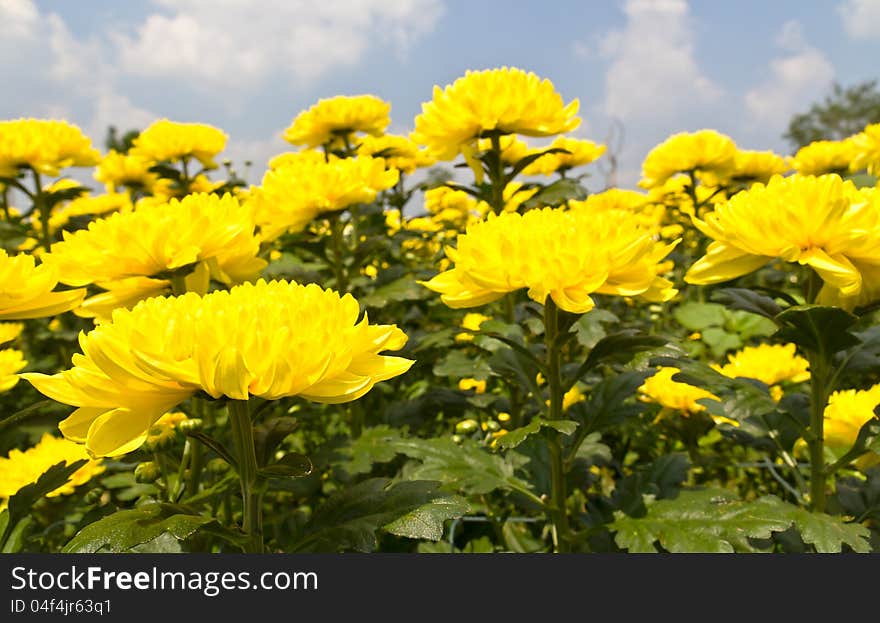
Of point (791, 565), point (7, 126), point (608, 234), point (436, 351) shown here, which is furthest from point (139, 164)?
point (791, 565)

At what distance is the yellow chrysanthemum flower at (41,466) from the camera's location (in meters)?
2.10

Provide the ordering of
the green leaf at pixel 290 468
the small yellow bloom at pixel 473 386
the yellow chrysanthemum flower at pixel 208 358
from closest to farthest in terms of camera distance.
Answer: the yellow chrysanthemum flower at pixel 208 358 < the green leaf at pixel 290 468 < the small yellow bloom at pixel 473 386

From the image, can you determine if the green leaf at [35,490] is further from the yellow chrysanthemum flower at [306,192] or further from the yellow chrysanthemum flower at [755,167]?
the yellow chrysanthemum flower at [755,167]

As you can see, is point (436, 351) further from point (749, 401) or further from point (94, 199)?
point (94, 199)

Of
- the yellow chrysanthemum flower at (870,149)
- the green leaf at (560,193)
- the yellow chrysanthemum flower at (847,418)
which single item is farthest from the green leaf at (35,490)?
the yellow chrysanthemum flower at (870,149)

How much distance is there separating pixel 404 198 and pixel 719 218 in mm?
2390

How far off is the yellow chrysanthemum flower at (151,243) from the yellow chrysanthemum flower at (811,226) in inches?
47.9

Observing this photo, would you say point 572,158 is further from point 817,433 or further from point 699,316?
point 817,433

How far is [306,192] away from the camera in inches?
90.7

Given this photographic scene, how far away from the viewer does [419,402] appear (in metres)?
2.60

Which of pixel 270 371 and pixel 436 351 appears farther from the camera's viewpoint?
pixel 436 351

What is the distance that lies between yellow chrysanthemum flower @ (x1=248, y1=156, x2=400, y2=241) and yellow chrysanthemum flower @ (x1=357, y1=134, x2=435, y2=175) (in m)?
1.16

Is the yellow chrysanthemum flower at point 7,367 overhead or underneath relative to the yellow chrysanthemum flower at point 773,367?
overhead

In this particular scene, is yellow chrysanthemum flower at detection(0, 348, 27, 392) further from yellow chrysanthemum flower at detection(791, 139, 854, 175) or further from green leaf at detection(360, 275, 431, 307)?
yellow chrysanthemum flower at detection(791, 139, 854, 175)
